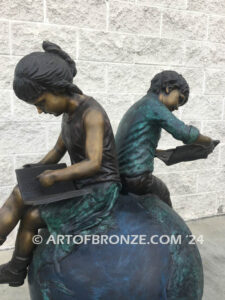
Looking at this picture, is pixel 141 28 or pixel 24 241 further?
pixel 141 28

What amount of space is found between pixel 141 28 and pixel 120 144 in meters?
1.78

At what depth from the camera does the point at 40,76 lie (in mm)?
1412

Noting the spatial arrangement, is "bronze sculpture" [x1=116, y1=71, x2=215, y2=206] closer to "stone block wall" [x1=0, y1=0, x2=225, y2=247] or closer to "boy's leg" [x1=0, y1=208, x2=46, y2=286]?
"boy's leg" [x1=0, y1=208, x2=46, y2=286]

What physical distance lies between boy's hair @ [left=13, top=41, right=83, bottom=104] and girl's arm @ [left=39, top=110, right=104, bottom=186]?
0.53 feet

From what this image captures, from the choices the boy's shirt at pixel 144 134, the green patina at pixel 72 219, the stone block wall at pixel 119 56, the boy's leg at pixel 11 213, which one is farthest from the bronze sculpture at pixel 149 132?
the stone block wall at pixel 119 56

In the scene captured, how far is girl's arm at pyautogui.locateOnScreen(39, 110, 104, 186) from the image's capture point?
4.72ft

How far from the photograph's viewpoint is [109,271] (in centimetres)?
148

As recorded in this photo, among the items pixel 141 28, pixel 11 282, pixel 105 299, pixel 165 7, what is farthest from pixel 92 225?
pixel 165 7

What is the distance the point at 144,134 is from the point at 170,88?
31cm

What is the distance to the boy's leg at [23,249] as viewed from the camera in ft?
5.32

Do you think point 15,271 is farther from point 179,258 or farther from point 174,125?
point 174,125

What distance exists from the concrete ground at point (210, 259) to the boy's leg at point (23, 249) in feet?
3.19

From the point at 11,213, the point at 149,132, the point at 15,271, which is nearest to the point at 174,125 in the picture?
the point at 149,132

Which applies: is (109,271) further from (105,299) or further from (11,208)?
(11,208)
